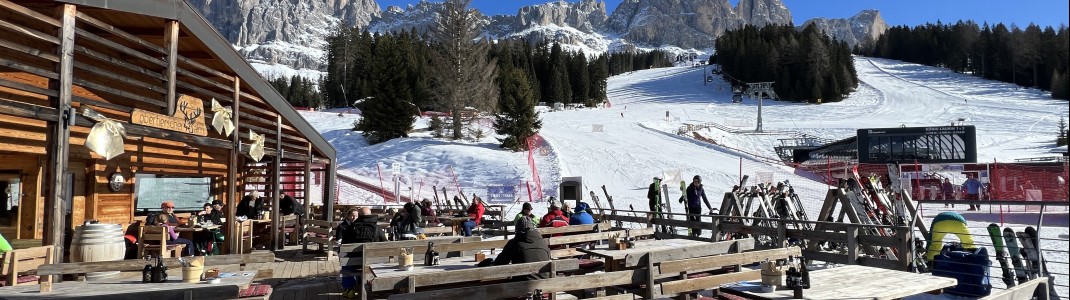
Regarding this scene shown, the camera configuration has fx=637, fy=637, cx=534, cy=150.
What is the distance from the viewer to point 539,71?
3167 inches

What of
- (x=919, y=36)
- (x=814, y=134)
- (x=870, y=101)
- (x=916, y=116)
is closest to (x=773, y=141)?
(x=814, y=134)

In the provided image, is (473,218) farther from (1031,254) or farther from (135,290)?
(1031,254)

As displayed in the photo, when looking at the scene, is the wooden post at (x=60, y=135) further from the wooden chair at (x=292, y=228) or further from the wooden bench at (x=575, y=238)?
the wooden chair at (x=292, y=228)

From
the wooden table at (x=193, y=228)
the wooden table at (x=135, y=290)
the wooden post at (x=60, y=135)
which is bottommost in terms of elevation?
the wooden table at (x=193, y=228)

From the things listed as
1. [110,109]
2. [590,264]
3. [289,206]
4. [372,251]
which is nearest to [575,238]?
[590,264]

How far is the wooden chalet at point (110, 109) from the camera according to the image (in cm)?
676

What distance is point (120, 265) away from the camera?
5.45m

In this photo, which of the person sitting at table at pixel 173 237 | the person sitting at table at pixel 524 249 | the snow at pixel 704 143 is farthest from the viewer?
the snow at pixel 704 143

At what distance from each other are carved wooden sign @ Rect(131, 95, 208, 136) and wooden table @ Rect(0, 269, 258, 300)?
3428 mm

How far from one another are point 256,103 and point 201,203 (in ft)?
11.6

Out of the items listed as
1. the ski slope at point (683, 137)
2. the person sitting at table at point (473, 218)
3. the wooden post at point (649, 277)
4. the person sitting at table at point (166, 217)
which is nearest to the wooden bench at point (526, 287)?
the wooden post at point (649, 277)

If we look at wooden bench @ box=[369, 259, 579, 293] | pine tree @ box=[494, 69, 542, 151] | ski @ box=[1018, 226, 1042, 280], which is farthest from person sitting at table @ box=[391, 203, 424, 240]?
pine tree @ box=[494, 69, 542, 151]

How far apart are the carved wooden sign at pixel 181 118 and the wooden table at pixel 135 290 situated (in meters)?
3.43

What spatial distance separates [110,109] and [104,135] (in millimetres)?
2349
